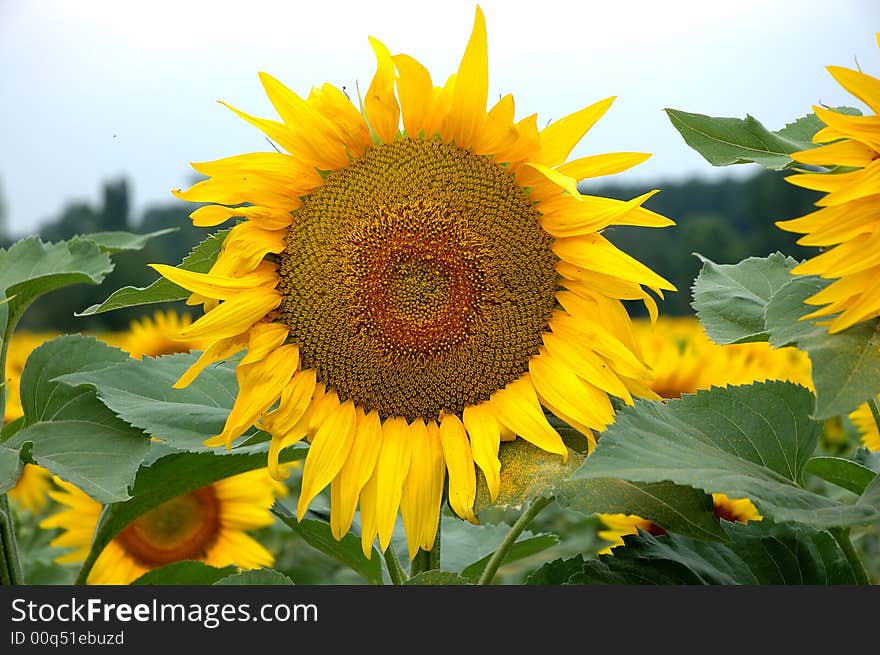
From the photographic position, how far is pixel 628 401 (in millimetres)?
1270

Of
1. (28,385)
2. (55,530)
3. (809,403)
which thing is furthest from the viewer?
(55,530)

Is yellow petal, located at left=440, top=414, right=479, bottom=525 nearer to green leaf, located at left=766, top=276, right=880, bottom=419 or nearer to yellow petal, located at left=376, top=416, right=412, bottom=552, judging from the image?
yellow petal, located at left=376, top=416, right=412, bottom=552

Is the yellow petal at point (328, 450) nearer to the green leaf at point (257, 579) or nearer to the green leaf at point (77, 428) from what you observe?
the green leaf at point (257, 579)

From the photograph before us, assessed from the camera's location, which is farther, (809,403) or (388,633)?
(809,403)

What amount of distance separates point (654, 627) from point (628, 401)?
0.91 ft

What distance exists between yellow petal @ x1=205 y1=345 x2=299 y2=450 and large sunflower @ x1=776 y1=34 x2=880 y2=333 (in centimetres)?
64

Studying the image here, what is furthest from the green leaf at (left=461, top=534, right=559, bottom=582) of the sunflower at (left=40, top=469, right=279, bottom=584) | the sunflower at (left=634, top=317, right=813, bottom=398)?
the sunflower at (left=634, top=317, right=813, bottom=398)

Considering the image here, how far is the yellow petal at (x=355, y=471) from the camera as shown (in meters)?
1.33

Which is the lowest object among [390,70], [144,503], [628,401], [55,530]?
[55,530]

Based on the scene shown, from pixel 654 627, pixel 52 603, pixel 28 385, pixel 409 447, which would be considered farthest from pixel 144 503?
pixel 654 627

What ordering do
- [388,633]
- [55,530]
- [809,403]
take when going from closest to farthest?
[388,633], [809,403], [55,530]

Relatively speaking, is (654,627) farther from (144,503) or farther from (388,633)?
(144,503)

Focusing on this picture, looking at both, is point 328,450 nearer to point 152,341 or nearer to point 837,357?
point 837,357

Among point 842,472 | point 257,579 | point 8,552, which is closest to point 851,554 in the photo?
point 842,472
